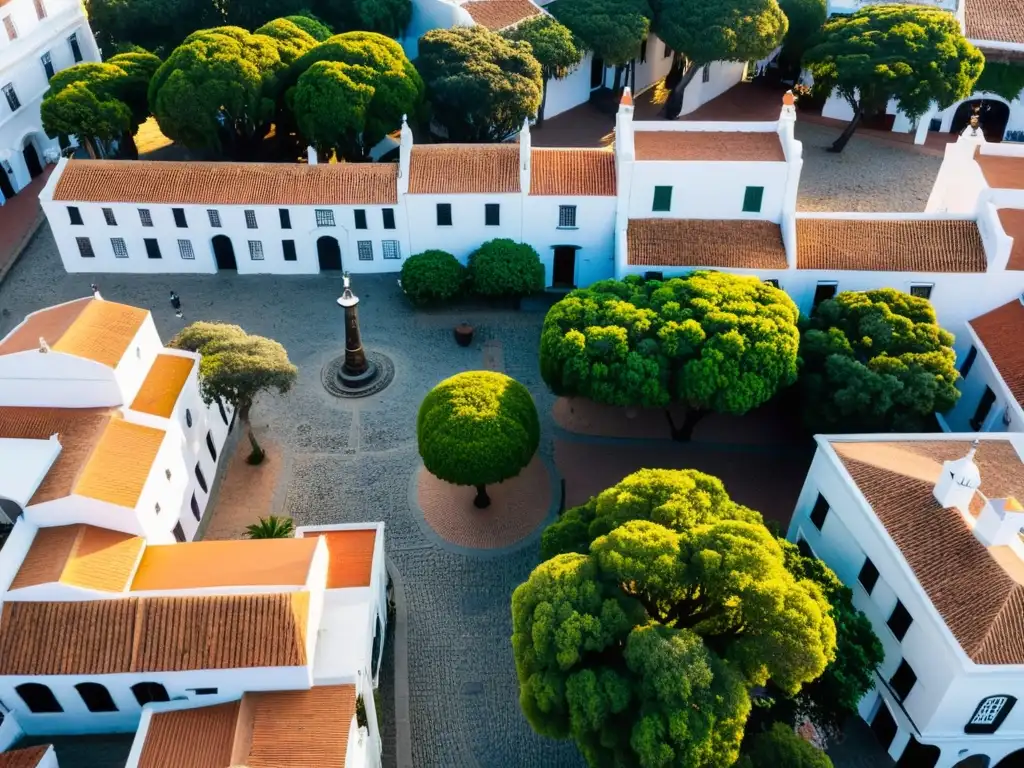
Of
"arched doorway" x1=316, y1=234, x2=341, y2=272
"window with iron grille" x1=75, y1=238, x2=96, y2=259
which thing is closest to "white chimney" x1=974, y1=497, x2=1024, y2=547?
"arched doorway" x1=316, y1=234, x2=341, y2=272

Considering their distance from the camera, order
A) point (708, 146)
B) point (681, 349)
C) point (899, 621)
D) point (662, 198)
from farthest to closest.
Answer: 1. point (708, 146)
2. point (662, 198)
3. point (681, 349)
4. point (899, 621)

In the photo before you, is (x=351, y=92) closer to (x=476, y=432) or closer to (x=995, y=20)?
(x=476, y=432)

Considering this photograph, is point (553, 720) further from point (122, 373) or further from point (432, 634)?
point (122, 373)

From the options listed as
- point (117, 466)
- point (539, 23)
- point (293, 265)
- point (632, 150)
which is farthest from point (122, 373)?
point (539, 23)

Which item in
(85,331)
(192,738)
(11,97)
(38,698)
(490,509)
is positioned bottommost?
(490,509)

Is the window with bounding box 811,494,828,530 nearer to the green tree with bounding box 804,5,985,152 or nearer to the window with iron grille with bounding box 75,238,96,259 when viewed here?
the green tree with bounding box 804,5,985,152

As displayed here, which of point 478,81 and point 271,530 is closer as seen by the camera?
point 271,530

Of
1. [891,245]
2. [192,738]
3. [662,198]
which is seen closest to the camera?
[192,738]

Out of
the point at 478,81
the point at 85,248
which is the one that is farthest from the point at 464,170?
the point at 85,248
